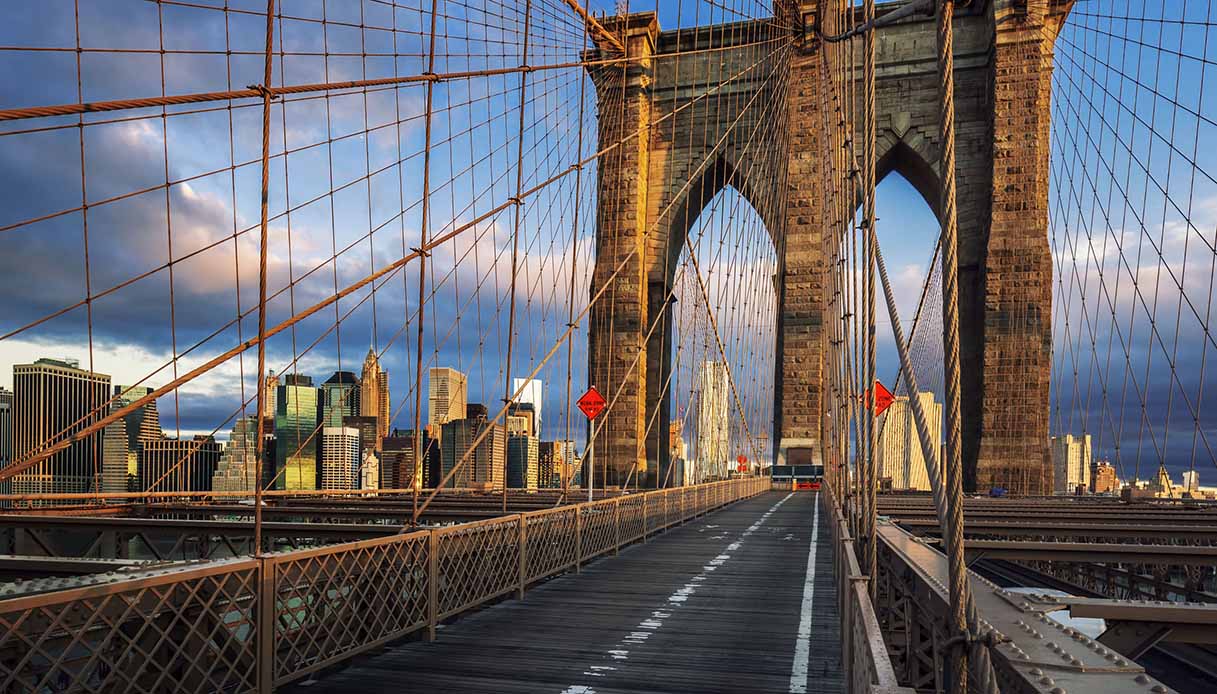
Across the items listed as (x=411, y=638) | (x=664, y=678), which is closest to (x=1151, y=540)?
(x=664, y=678)

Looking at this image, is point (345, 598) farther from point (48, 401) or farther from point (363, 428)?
point (363, 428)

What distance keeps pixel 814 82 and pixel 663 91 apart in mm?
6654

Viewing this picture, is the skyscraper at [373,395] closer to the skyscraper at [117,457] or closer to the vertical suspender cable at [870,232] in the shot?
the skyscraper at [117,457]

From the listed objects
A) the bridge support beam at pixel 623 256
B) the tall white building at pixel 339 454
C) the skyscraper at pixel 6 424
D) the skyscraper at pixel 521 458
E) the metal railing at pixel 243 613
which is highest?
the bridge support beam at pixel 623 256

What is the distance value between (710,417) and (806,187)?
9999 millimetres

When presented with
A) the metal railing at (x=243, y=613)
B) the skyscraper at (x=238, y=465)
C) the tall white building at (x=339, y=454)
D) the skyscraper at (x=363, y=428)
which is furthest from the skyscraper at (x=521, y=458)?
the metal railing at (x=243, y=613)

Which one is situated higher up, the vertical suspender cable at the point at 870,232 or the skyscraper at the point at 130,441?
the vertical suspender cable at the point at 870,232

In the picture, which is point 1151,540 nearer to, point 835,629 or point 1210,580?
point 1210,580

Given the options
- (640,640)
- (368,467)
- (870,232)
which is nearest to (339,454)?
(368,467)

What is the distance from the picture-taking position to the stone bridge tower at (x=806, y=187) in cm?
3114

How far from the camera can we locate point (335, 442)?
34.8 meters

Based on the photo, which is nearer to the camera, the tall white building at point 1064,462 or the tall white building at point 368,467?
the tall white building at point 368,467

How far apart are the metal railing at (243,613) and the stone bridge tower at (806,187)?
21.8 meters

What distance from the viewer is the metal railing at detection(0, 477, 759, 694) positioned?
159 inches
